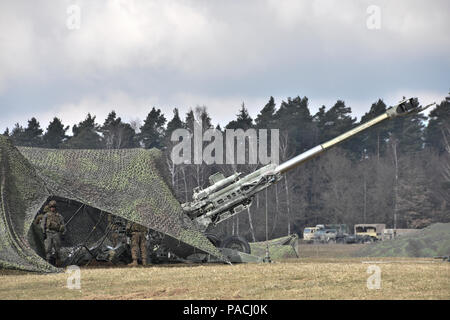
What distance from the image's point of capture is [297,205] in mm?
52219

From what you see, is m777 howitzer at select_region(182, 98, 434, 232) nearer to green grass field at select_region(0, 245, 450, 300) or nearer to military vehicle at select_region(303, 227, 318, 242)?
green grass field at select_region(0, 245, 450, 300)

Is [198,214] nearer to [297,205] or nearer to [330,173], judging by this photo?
[297,205]

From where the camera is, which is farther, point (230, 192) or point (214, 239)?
point (214, 239)

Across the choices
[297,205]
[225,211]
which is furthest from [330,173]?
[225,211]

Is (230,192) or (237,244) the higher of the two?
(230,192)

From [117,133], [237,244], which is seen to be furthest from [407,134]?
[237,244]

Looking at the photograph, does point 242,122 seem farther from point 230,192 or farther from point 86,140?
point 230,192

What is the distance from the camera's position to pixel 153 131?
56.8 meters

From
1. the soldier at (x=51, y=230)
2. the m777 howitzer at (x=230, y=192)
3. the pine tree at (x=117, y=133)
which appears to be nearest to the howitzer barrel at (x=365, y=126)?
the m777 howitzer at (x=230, y=192)

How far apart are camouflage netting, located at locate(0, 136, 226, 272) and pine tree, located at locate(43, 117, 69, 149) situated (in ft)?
133

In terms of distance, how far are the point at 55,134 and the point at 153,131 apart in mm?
9465

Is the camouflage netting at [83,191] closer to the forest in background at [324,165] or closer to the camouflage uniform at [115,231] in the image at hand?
the camouflage uniform at [115,231]

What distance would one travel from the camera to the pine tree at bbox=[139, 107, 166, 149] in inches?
2218

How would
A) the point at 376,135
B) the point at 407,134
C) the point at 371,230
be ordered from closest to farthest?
the point at 371,230 < the point at 407,134 < the point at 376,135
